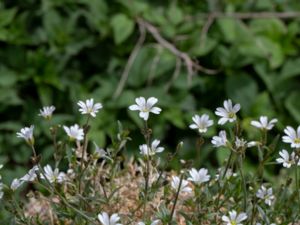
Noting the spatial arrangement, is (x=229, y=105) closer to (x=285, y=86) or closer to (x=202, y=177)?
(x=202, y=177)

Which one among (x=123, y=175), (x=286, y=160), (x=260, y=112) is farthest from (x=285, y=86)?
(x=286, y=160)

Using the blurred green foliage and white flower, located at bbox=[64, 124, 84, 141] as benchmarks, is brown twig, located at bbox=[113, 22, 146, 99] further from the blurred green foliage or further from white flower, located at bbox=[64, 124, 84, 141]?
white flower, located at bbox=[64, 124, 84, 141]

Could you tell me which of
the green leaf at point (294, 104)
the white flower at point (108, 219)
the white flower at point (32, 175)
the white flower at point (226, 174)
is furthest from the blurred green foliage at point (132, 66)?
the white flower at point (108, 219)

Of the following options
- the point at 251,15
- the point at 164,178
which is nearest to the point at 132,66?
the point at 251,15

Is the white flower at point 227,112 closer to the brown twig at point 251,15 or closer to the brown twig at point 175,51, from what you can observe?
the brown twig at point 175,51

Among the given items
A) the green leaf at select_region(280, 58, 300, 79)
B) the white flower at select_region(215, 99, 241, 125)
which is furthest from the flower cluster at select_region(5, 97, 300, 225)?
the green leaf at select_region(280, 58, 300, 79)

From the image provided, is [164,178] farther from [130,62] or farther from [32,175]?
[130,62]
